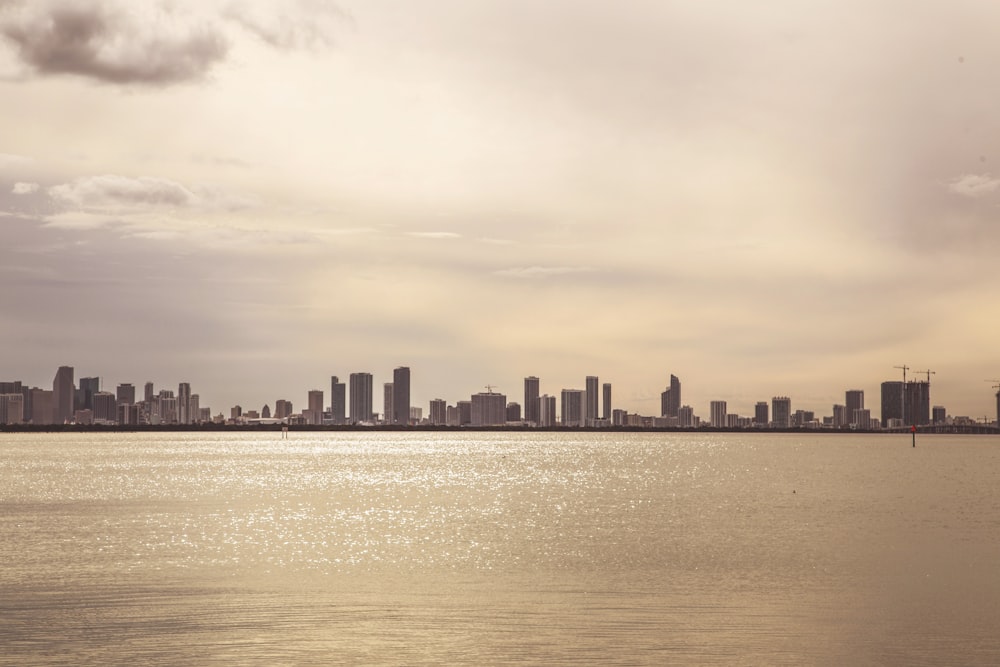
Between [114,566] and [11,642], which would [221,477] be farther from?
[11,642]

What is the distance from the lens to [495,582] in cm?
5131

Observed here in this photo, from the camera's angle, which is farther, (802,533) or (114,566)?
(802,533)

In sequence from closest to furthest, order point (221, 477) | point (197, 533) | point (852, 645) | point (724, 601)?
point (852, 645), point (724, 601), point (197, 533), point (221, 477)

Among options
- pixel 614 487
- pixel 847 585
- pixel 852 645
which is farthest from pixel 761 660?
pixel 614 487

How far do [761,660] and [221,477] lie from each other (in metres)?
132

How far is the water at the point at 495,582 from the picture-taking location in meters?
36.6

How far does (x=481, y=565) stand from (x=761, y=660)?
2446 centimetres

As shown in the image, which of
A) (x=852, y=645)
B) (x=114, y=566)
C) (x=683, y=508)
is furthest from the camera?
(x=683, y=508)

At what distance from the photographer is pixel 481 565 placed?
189ft

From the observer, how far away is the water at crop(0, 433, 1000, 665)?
3659cm

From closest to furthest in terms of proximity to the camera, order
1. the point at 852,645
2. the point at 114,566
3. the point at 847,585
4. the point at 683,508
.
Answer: the point at 852,645
the point at 847,585
the point at 114,566
the point at 683,508

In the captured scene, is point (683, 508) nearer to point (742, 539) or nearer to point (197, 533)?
point (742, 539)

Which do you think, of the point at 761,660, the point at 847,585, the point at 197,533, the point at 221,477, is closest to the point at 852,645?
the point at 761,660

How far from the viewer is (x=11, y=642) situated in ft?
120
